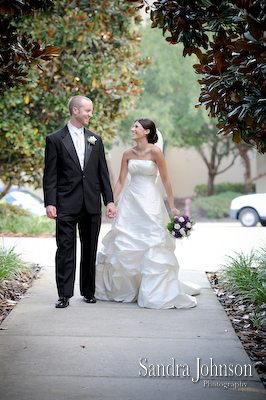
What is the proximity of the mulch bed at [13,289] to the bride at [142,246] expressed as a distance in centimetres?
103

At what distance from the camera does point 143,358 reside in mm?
4309

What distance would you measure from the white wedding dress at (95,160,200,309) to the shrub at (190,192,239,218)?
1663 cm

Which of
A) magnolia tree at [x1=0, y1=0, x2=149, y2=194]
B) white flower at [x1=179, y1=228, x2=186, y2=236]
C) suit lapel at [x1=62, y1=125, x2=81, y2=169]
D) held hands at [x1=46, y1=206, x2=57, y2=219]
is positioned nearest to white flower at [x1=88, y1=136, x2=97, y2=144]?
suit lapel at [x1=62, y1=125, x2=81, y2=169]

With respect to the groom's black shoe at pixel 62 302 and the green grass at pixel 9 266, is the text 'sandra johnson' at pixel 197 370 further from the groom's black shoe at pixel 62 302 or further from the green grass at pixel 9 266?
the green grass at pixel 9 266

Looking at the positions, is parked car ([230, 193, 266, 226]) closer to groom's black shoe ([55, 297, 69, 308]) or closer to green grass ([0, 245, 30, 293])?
green grass ([0, 245, 30, 293])

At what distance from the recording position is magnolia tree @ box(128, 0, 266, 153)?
11.1ft

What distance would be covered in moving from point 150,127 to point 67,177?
1.30 metres

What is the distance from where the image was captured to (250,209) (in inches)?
664

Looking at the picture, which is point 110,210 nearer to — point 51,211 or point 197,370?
point 51,211

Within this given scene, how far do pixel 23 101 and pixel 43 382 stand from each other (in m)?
8.57

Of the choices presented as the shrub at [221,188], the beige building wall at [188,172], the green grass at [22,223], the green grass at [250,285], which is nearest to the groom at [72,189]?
the green grass at [250,285]

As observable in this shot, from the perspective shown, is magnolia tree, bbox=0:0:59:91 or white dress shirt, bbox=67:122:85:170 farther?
white dress shirt, bbox=67:122:85:170

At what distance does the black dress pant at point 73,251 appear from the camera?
19.7ft

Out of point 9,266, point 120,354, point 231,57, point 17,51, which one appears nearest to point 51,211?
point 9,266
